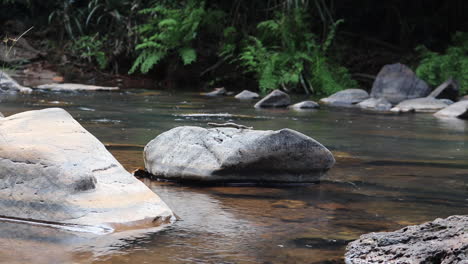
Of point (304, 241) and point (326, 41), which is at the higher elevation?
point (326, 41)

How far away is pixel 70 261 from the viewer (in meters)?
2.53

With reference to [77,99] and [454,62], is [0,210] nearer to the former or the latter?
[77,99]

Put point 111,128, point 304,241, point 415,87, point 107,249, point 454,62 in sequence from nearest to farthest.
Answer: point 107,249 → point 304,241 → point 111,128 → point 415,87 → point 454,62

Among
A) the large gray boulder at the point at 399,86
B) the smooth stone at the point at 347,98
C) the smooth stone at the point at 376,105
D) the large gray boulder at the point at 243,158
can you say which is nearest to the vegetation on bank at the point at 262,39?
the large gray boulder at the point at 399,86

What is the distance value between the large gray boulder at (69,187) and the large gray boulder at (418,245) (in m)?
0.95

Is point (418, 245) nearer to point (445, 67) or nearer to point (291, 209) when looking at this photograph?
point (291, 209)

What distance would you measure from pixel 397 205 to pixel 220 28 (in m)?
13.1

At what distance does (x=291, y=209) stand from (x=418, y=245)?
1.09 meters

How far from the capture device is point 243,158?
13.6 feet

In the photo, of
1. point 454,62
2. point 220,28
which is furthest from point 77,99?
point 454,62

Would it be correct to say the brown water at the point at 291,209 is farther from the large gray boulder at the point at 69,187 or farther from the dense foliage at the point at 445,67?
the dense foliage at the point at 445,67

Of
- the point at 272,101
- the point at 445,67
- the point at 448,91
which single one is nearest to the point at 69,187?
the point at 272,101

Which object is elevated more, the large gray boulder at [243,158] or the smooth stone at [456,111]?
the large gray boulder at [243,158]

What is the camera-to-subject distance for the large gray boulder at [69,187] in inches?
120
